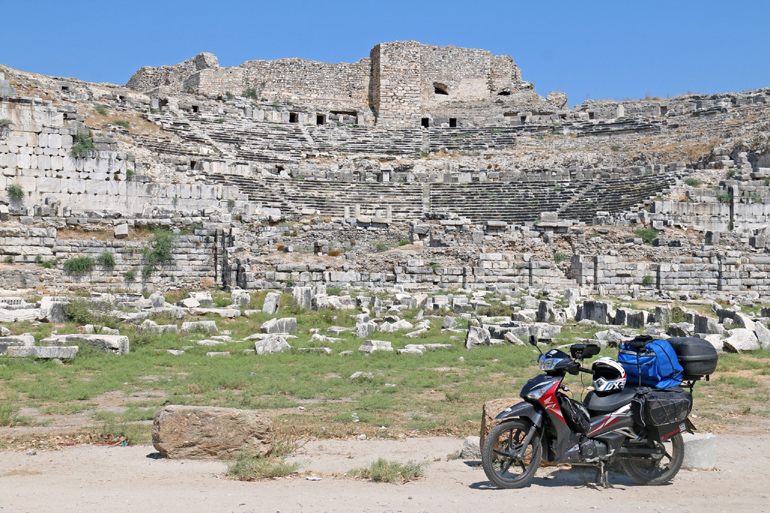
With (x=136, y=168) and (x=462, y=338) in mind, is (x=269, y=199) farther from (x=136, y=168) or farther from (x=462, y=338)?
(x=462, y=338)

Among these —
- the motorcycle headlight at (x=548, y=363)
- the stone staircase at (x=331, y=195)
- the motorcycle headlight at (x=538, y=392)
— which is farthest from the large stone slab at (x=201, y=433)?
the stone staircase at (x=331, y=195)

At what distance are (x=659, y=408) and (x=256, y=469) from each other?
241 cm

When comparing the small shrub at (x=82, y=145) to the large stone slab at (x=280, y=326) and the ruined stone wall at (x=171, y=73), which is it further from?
the ruined stone wall at (x=171, y=73)

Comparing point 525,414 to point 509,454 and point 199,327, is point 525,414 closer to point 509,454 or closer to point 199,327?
point 509,454

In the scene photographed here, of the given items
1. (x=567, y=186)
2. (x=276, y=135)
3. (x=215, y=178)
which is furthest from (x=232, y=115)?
(x=567, y=186)

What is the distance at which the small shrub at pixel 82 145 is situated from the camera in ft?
69.7

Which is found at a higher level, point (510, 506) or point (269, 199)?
point (269, 199)

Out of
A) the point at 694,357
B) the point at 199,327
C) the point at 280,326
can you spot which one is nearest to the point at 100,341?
the point at 199,327

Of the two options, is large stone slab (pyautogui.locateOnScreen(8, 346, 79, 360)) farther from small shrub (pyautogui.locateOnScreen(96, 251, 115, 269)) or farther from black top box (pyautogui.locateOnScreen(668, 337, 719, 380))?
small shrub (pyautogui.locateOnScreen(96, 251, 115, 269))

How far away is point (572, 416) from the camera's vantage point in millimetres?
4504

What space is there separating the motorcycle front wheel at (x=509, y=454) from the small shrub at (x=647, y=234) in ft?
54.7

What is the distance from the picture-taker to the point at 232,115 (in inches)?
1350

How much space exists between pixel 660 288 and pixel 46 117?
16819 millimetres

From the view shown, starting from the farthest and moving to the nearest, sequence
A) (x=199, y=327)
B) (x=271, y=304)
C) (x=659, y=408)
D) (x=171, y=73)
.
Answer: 1. (x=171, y=73)
2. (x=271, y=304)
3. (x=199, y=327)
4. (x=659, y=408)
